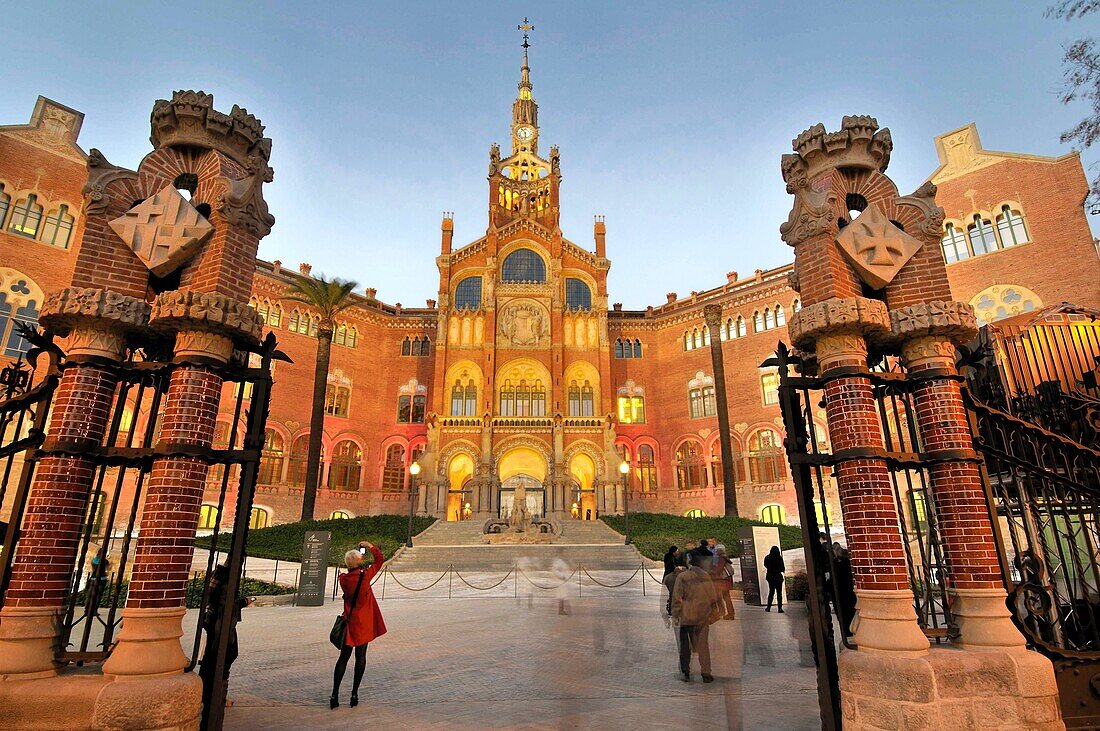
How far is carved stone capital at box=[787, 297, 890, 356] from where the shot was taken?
5.52 meters

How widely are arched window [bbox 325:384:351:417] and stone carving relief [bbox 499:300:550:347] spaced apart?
35.7 ft

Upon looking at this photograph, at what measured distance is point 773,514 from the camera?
3425 centimetres

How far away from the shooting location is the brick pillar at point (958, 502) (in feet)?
16.8

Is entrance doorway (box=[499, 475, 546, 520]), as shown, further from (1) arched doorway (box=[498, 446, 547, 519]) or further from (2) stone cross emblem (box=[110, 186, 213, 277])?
(2) stone cross emblem (box=[110, 186, 213, 277])

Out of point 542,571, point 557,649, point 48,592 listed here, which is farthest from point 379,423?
point 48,592

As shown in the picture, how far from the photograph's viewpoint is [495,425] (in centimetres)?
3672

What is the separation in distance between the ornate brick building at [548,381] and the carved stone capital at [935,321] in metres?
27.0

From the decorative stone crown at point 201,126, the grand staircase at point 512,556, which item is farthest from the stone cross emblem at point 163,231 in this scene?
the grand staircase at point 512,556

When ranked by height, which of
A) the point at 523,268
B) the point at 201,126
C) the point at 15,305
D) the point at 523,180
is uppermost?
the point at 523,180

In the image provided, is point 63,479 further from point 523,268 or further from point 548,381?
point 523,268

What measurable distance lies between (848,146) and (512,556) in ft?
67.3

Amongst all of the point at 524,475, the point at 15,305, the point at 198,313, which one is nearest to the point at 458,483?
the point at 524,475

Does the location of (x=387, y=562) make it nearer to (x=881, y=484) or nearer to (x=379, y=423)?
(x=379, y=423)

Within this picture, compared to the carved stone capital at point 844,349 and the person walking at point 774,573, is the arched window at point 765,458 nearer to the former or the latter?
the person walking at point 774,573
